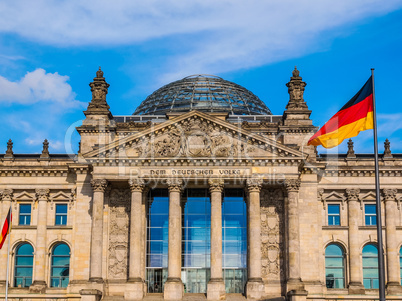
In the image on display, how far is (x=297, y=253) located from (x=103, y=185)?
61.6 feet

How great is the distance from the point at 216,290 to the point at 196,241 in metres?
6.72

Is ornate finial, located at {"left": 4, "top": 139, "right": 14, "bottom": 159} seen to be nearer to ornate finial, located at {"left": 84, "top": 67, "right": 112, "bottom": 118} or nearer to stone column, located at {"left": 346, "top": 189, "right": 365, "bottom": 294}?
ornate finial, located at {"left": 84, "top": 67, "right": 112, "bottom": 118}

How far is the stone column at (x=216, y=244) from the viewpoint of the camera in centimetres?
5969

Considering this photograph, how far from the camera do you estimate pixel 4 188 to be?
68062mm

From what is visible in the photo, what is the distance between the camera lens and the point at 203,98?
78.9 metres

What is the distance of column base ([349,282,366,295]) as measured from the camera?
213 ft

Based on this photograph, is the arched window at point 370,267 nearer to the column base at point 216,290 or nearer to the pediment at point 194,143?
the pediment at point 194,143

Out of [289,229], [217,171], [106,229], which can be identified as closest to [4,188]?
[106,229]

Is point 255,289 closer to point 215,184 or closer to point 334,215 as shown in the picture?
point 215,184

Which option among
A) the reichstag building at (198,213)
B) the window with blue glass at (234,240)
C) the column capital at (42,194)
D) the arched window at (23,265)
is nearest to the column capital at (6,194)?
the reichstag building at (198,213)

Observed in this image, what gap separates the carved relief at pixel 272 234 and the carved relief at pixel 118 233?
1307 cm

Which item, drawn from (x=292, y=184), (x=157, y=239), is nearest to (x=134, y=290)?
(x=157, y=239)

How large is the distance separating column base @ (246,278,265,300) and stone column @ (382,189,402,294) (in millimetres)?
13612

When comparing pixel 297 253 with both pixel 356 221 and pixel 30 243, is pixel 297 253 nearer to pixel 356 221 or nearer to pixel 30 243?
pixel 356 221
